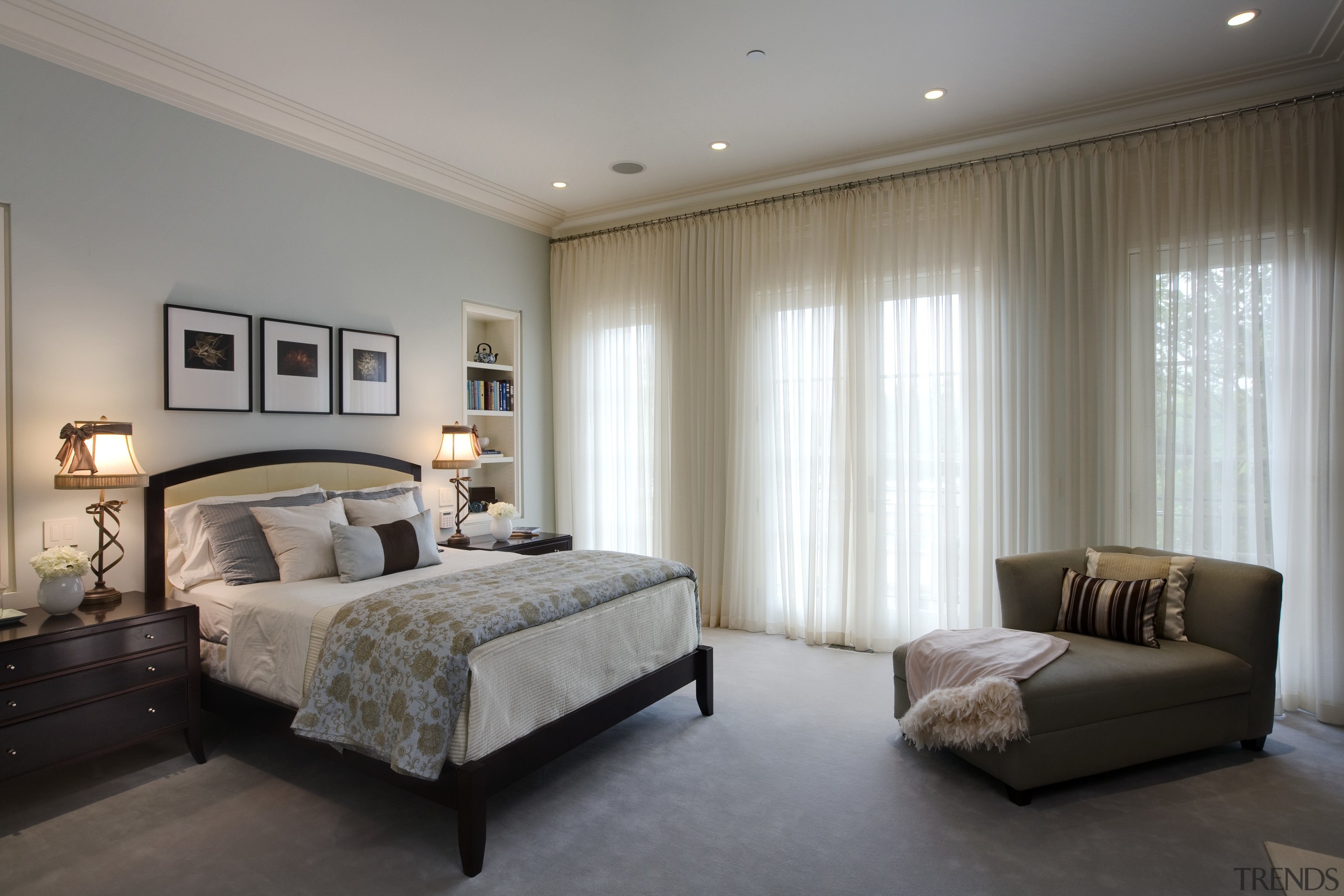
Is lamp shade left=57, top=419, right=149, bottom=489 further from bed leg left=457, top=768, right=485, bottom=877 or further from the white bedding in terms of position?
bed leg left=457, top=768, right=485, bottom=877

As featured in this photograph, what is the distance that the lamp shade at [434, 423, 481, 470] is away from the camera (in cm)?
453

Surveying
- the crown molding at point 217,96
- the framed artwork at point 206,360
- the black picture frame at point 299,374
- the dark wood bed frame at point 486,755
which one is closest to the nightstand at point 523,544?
the dark wood bed frame at point 486,755

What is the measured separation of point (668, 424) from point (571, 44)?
8.58ft

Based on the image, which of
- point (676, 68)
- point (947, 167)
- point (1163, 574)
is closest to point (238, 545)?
point (676, 68)

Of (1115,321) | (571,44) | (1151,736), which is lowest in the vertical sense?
(1151,736)

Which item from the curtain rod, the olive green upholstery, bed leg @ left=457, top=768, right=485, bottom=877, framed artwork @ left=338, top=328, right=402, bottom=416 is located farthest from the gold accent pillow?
framed artwork @ left=338, top=328, right=402, bottom=416

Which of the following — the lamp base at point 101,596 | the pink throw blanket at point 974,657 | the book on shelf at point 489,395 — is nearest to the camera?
the pink throw blanket at point 974,657

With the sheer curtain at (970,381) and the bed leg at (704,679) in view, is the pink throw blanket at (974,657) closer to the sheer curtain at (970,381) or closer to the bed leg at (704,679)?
the bed leg at (704,679)

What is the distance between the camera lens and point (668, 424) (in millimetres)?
5223

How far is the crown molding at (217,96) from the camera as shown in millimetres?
2928

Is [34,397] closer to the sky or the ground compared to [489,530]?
closer to the sky

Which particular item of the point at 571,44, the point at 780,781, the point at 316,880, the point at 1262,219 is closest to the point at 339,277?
the point at 571,44

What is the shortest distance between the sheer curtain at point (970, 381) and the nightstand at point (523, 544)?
642 mm

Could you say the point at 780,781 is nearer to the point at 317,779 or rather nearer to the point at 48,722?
the point at 317,779
